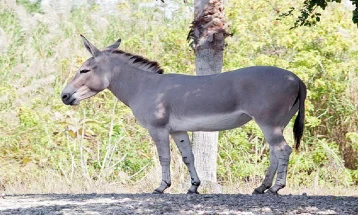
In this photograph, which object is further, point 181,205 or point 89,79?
point 89,79

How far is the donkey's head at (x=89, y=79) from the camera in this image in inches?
421

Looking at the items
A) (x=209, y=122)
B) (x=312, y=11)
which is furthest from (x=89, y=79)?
(x=312, y=11)

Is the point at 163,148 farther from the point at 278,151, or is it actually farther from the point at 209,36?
the point at 209,36

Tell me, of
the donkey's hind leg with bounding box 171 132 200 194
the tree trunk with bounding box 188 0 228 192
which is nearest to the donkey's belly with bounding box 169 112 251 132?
the donkey's hind leg with bounding box 171 132 200 194

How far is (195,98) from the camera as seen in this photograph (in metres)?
10.0

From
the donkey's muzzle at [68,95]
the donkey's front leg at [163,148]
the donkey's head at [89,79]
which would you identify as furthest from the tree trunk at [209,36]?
the donkey's muzzle at [68,95]

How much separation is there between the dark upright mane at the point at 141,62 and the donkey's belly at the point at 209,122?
1037 mm

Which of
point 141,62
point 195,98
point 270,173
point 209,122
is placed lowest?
point 270,173

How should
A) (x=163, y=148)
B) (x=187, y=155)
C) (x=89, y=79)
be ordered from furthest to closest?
(x=89, y=79)
(x=187, y=155)
(x=163, y=148)

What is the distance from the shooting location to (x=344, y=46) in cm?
1647

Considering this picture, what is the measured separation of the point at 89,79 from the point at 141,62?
766 mm

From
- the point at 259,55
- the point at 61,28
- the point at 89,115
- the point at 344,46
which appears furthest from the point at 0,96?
the point at 344,46

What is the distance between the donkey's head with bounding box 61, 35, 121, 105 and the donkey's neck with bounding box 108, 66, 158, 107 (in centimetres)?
13

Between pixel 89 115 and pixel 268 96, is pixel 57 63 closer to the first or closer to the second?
pixel 89 115
